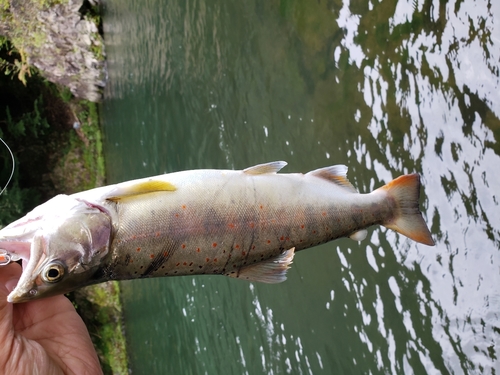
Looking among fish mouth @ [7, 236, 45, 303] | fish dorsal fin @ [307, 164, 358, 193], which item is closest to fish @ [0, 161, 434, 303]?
fish mouth @ [7, 236, 45, 303]

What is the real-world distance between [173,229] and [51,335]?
52.4 inches

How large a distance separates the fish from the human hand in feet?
1.49

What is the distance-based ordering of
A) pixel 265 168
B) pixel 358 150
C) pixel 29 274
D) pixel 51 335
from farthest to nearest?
pixel 358 150 < pixel 51 335 < pixel 265 168 < pixel 29 274

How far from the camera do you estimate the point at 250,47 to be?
6902 mm

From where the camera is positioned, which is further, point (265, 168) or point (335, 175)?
point (335, 175)

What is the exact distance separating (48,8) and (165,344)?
27.7 feet

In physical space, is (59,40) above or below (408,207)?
above

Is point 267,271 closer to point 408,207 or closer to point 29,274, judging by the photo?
point 408,207

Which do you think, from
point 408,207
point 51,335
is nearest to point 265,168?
point 408,207

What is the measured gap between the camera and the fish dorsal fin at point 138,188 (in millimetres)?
2883

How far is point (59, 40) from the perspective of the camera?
12406 mm

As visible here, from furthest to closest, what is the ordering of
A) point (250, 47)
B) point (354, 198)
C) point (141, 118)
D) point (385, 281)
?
point (141, 118)
point (250, 47)
point (385, 281)
point (354, 198)

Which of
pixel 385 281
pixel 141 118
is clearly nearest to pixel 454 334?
pixel 385 281

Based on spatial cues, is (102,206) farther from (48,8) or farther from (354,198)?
(48,8)
